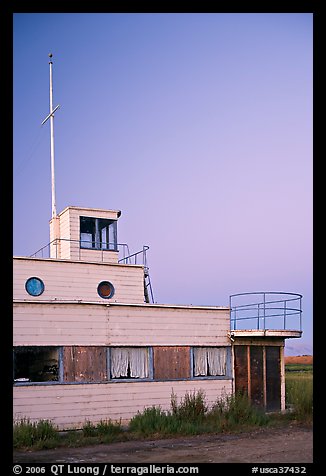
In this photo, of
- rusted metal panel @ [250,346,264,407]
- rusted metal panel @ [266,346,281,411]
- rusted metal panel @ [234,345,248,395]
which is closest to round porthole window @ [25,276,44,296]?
rusted metal panel @ [234,345,248,395]

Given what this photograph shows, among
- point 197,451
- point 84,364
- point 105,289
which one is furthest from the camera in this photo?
point 105,289

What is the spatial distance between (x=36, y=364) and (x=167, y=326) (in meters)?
4.32

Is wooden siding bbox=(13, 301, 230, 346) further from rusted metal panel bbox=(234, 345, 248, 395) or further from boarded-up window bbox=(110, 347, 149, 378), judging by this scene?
rusted metal panel bbox=(234, 345, 248, 395)

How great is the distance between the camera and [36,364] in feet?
54.2

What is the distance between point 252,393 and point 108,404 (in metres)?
5.21

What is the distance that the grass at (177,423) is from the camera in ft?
47.6

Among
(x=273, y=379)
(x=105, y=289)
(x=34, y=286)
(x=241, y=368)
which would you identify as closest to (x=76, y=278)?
(x=105, y=289)

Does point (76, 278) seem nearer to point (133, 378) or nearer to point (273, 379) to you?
point (133, 378)

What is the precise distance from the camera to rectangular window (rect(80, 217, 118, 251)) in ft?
71.7

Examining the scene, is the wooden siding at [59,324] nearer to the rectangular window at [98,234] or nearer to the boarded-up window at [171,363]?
the boarded-up window at [171,363]
